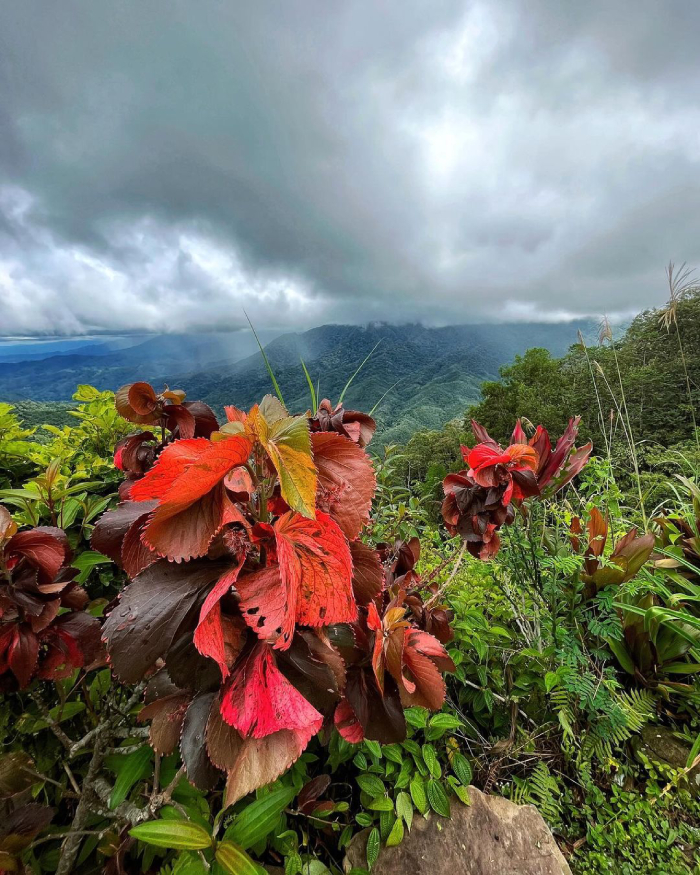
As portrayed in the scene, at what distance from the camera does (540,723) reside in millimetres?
1313

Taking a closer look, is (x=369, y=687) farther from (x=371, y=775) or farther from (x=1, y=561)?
(x=1, y=561)

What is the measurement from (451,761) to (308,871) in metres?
0.45

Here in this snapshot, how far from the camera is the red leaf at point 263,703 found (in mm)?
451

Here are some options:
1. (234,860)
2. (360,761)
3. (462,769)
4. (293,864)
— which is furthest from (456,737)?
(234,860)

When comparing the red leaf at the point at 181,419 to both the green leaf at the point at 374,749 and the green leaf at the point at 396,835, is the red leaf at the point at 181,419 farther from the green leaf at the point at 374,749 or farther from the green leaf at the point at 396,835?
the green leaf at the point at 396,835

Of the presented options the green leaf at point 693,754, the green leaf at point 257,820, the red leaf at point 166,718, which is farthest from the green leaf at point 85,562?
the green leaf at point 693,754

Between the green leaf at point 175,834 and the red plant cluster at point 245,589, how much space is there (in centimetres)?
16

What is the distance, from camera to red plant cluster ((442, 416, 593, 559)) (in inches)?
40.1

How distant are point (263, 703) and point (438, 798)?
0.91m

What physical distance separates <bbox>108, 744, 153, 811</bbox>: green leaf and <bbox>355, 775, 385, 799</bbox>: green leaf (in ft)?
1.78

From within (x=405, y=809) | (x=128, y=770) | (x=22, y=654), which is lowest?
(x=405, y=809)

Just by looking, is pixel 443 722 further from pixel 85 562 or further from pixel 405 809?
pixel 85 562

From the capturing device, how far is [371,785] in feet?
3.28

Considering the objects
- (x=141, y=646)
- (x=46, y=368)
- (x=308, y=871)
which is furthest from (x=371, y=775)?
(x=46, y=368)
